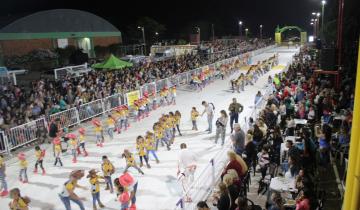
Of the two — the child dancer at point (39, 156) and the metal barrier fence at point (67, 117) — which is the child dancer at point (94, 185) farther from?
the metal barrier fence at point (67, 117)

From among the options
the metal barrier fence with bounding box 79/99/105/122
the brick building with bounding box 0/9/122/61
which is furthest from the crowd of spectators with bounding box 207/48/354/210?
the brick building with bounding box 0/9/122/61

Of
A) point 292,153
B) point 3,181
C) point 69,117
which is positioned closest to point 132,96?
point 69,117

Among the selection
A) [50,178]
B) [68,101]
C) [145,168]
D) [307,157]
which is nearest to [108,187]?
[145,168]

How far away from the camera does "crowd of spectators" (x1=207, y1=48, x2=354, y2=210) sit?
7.23 metres

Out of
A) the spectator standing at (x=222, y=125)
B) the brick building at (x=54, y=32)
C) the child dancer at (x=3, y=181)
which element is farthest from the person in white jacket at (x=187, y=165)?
the brick building at (x=54, y=32)

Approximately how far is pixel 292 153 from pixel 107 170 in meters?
4.98

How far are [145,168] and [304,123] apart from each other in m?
5.77

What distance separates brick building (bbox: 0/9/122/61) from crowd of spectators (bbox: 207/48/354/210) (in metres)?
37.0

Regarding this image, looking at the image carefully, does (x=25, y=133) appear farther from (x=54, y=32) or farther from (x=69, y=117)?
(x=54, y=32)

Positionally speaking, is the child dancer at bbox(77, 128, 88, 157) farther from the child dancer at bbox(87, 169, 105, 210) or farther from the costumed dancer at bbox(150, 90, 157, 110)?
the costumed dancer at bbox(150, 90, 157, 110)

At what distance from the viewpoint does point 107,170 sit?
32.8 ft

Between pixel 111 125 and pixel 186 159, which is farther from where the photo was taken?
pixel 111 125

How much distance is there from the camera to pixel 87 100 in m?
18.9

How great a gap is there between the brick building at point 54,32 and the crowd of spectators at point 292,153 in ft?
121
